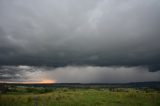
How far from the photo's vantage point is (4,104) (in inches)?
1131

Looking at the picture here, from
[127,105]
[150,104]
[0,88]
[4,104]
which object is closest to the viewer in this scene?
[4,104]

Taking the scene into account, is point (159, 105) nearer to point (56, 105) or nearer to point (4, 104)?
point (56, 105)

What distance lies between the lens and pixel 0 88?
72625 millimetres

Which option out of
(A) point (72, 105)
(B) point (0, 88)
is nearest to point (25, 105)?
(A) point (72, 105)

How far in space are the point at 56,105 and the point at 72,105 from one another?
280 cm

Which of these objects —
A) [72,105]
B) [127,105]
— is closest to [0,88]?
[72,105]

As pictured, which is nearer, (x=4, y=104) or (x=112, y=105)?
(x=4, y=104)

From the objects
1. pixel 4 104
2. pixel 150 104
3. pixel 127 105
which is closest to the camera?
pixel 4 104

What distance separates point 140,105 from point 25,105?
19354 mm

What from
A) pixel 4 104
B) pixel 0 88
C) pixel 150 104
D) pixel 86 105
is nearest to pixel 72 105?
pixel 86 105

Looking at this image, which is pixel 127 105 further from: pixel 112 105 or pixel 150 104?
pixel 150 104

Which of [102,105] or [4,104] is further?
[102,105]

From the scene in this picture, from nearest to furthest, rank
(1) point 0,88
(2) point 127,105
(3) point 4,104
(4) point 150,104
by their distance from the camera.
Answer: (3) point 4,104 < (2) point 127,105 < (4) point 150,104 < (1) point 0,88

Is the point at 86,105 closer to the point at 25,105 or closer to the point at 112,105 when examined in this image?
the point at 112,105
